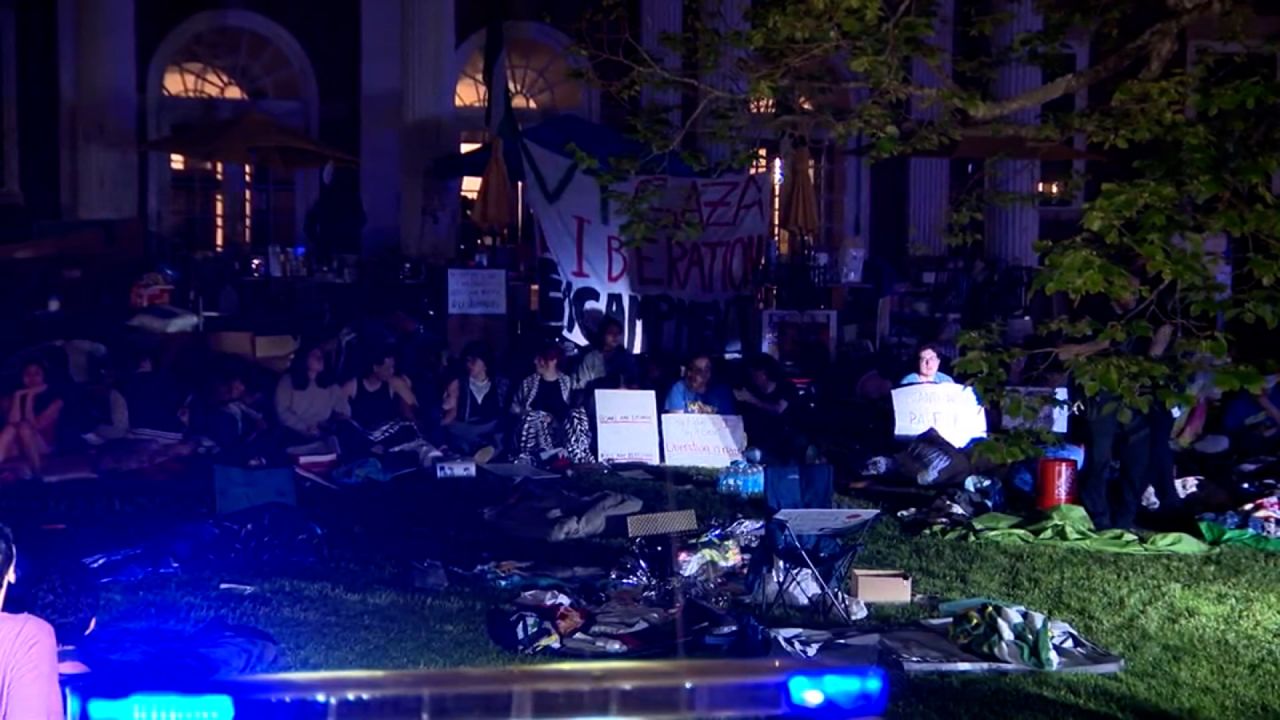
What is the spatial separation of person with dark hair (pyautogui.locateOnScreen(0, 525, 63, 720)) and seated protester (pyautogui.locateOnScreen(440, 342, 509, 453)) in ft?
31.8

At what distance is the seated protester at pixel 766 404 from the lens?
1420 cm

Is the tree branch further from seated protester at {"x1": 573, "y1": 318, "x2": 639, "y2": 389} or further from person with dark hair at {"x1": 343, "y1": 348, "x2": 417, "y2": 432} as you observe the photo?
person with dark hair at {"x1": 343, "y1": 348, "x2": 417, "y2": 432}

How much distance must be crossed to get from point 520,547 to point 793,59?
457cm

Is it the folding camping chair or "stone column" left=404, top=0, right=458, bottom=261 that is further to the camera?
"stone column" left=404, top=0, right=458, bottom=261

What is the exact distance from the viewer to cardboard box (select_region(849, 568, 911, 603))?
30.8 feet

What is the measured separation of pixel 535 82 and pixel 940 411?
8683 millimetres

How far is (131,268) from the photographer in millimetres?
15844

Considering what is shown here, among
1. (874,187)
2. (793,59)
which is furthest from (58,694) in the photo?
(874,187)

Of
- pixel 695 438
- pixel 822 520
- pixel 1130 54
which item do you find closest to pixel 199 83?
pixel 695 438

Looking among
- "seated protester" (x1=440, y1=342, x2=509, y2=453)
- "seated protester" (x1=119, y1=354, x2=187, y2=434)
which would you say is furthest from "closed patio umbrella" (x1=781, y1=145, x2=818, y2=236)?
"seated protester" (x1=119, y1=354, x2=187, y2=434)

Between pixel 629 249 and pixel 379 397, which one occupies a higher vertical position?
pixel 629 249

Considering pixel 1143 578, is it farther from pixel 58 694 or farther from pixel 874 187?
pixel 874 187

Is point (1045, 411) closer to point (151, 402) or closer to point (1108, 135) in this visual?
point (1108, 135)

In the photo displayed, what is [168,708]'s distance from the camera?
10.0 feet
